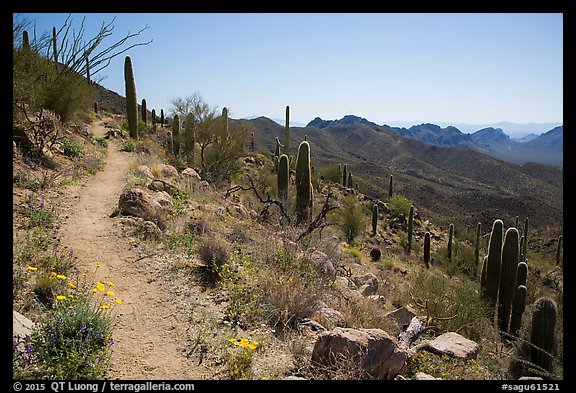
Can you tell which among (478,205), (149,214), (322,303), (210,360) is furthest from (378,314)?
(478,205)

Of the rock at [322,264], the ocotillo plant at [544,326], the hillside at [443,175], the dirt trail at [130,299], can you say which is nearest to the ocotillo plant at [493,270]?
the ocotillo plant at [544,326]

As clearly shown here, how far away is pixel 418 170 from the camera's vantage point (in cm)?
12394

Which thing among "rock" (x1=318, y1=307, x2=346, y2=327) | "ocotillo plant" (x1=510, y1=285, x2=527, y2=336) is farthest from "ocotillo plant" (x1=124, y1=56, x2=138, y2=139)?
"ocotillo plant" (x1=510, y1=285, x2=527, y2=336)

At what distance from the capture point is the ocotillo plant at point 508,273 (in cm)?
1222

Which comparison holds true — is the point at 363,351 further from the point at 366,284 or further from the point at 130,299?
the point at 366,284

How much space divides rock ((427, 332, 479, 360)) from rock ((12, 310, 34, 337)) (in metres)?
4.23

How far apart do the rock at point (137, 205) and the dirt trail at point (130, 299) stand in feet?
1.15

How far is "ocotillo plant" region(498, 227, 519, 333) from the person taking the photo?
12219 millimetres

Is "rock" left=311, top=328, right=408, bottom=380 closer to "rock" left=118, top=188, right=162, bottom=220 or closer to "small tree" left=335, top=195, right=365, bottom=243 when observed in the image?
"rock" left=118, top=188, right=162, bottom=220

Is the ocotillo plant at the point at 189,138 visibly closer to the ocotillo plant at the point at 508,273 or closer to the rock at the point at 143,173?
the rock at the point at 143,173

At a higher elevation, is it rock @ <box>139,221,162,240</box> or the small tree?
rock @ <box>139,221,162,240</box>

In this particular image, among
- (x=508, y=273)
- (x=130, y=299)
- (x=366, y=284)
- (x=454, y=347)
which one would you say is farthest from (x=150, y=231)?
(x=508, y=273)
